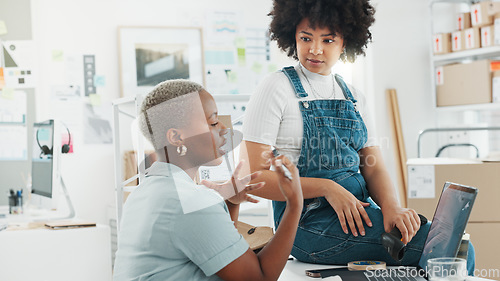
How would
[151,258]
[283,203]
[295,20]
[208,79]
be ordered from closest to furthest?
[151,258] → [283,203] → [295,20] → [208,79]

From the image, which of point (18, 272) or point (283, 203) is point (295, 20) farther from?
point (18, 272)

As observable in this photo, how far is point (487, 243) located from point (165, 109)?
1.58m

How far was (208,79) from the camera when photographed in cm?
386

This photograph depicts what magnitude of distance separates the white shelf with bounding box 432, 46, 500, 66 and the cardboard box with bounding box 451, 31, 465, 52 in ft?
0.10

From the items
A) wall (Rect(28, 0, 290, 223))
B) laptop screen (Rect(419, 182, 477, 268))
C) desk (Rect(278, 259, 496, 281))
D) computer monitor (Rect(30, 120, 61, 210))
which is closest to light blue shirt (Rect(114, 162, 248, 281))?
desk (Rect(278, 259, 496, 281))

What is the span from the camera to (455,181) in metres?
2.27

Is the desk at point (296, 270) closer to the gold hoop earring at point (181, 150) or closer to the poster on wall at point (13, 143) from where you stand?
the gold hoop earring at point (181, 150)

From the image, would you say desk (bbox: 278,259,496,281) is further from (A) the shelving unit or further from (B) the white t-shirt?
(A) the shelving unit

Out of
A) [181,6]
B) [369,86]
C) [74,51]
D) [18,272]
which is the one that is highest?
[181,6]

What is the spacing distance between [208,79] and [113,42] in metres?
0.68

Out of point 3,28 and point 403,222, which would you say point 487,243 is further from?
point 3,28

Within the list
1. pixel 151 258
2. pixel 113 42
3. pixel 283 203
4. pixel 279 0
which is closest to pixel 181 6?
pixel 113 42

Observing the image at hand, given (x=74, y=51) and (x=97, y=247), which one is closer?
(x=97, y=247)

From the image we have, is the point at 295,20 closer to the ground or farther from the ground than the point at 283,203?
farther from the ground
